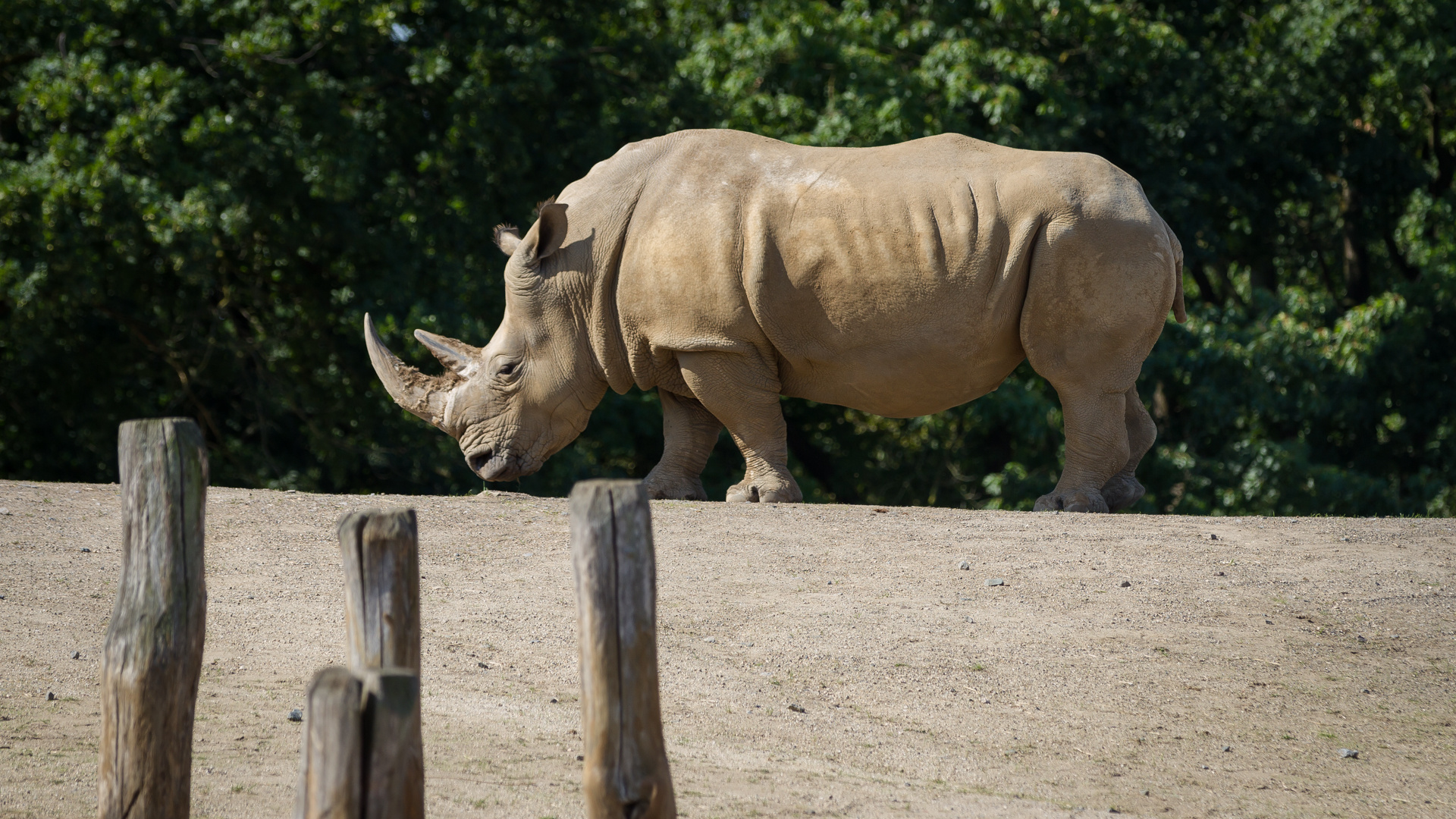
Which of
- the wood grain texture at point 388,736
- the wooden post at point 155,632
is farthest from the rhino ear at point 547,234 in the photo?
the wood grain texture at point 388,736

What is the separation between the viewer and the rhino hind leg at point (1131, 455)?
8.71m

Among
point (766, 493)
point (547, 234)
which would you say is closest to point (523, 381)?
point (547, 234)

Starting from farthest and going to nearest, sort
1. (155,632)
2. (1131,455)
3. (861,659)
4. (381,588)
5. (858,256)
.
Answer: (1131,455) < (858,256) < (861,659) < (155,632) < (381,588)

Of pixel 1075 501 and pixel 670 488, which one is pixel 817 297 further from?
pixel 1075 501

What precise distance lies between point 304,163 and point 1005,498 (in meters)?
7.60

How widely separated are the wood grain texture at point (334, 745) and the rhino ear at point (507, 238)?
18.3 ft

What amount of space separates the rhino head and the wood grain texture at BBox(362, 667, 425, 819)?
5.00 meters

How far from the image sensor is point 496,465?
8.80m

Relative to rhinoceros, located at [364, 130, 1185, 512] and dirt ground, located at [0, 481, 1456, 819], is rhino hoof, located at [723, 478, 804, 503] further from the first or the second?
dirt ground, located at [0, 481, 1456, 819]

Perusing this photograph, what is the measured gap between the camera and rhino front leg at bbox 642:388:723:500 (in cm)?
888

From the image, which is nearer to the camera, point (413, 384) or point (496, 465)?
point (496, 465)

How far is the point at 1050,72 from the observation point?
50.8 feet

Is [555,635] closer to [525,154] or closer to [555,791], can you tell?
[555,791]

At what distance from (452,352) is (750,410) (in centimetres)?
184
